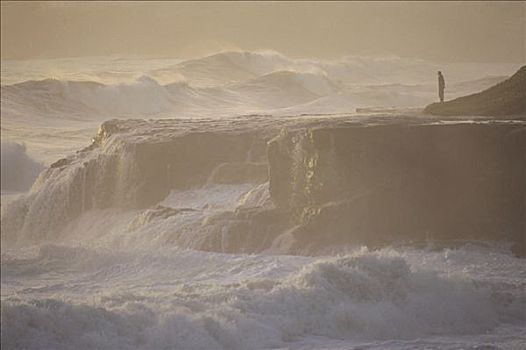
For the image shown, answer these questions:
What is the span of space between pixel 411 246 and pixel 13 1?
5213mm

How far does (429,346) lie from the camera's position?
6508 mm

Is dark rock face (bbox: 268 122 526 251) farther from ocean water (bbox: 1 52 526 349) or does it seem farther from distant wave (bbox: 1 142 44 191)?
distant wave (bbox: 1 142 44 191)

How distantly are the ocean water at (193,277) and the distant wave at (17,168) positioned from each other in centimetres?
3

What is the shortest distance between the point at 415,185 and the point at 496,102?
102 inches

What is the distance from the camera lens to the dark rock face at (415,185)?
9.65 m

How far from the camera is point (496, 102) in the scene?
1188 cm

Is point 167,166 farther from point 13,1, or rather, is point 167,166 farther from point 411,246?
point 411,246

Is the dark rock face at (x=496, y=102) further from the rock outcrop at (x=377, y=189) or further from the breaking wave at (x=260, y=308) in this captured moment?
the breaking wave at (x=260, y=308)

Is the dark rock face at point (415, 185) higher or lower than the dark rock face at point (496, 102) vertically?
lower

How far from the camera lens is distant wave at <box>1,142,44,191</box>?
11.9 m

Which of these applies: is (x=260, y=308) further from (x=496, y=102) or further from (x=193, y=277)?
(x=496, y=102)

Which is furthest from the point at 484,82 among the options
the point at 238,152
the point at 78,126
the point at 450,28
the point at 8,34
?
the point at 8,34

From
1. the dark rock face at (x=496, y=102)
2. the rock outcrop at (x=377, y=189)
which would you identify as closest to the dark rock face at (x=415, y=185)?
the rock outcrop at (x=377, y=189)

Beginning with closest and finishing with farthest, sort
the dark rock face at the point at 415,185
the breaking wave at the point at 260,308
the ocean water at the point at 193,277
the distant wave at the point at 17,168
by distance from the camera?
the breaking wave at the point at 260,308 < the ocean water at the point at 193,277 < the dark rock face at the point at 415,185 < the distant wave at the point at 17,168
